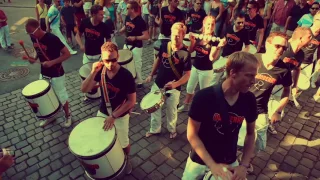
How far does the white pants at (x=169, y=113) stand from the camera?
4.84 m

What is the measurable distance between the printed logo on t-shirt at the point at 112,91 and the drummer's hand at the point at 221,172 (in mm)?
1920

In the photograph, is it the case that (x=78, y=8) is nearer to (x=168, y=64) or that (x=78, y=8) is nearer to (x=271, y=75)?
(x=168, y=64)

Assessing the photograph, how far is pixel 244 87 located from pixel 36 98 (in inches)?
158

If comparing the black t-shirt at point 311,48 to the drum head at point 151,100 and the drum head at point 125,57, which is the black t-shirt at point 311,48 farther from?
the drum head at point 125,57

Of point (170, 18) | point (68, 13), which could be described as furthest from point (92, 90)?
point (68, 13)

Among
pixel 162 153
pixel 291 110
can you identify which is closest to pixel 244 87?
pixel 162 153

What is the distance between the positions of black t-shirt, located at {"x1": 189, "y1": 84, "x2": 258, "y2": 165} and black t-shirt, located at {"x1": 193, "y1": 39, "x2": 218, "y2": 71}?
294 cm

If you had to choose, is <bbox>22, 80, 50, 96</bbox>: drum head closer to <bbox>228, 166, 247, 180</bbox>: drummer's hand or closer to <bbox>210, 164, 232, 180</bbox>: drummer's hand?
<bbox>210, 164, 232, 180</bbox>: drummer's hand

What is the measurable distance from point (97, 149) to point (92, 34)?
3.61m

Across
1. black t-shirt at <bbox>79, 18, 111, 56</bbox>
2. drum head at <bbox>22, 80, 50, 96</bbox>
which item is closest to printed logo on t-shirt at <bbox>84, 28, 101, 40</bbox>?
black t-shirt at <bbox>79, 18, 111, 56</bbox>

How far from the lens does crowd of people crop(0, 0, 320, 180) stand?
253 centimetres

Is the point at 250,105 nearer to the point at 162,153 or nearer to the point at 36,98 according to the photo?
the point at 162,153

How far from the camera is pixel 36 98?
4773 millimetres

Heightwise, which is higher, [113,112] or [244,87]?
[244,87]
